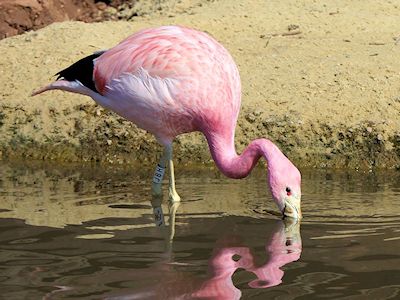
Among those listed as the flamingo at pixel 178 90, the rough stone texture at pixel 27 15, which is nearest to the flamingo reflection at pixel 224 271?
the flamingo at pixel 178 90

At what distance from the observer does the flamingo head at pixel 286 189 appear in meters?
6.55

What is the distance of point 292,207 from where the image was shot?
6.54m

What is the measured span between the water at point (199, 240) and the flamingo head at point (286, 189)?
4.9 inches

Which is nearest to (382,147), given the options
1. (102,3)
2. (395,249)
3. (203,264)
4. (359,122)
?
(359,122)

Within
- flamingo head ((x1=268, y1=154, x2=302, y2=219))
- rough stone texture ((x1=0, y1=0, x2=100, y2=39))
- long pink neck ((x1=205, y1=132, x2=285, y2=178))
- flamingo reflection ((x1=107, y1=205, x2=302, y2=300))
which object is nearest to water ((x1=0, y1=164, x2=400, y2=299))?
flamingo reflection ((x1=107, y1=205, x2=302, y2=300))

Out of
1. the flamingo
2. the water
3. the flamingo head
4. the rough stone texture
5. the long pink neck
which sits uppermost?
the rough stone texture

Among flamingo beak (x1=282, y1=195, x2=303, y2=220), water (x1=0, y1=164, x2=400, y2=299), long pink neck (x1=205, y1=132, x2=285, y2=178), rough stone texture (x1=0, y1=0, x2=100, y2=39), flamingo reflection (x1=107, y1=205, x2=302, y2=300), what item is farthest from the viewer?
rough stone texture (x1=0, y1=0, x2=100, y2=39)

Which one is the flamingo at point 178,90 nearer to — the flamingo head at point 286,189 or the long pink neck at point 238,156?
the long pink neck at point 238,156

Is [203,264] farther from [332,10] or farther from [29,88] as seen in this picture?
[332,10]

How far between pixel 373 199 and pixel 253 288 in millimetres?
2722

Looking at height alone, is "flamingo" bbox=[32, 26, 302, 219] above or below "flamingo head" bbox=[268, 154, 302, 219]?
above

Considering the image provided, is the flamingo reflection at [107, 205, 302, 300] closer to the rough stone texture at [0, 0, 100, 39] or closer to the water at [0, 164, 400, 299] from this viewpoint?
the water at [0, 164, 400, 299]

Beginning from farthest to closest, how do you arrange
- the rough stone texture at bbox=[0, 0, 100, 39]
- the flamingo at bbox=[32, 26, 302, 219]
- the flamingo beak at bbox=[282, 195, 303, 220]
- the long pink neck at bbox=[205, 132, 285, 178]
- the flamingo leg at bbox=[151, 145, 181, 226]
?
1. the rough stone texture at bbox=[0, 0, 100, 39]
2. the flamingo leg at bbox=[151, 145, 181, 226]
3. the flamingo at bbox=[32, 26, 302, 219]
4. the long pink neck at bbox=[205, 132, 285, 178]
5. the flamingo beak at bbox=[282, 195, 303, 220]

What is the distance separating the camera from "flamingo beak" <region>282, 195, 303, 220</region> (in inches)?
258
